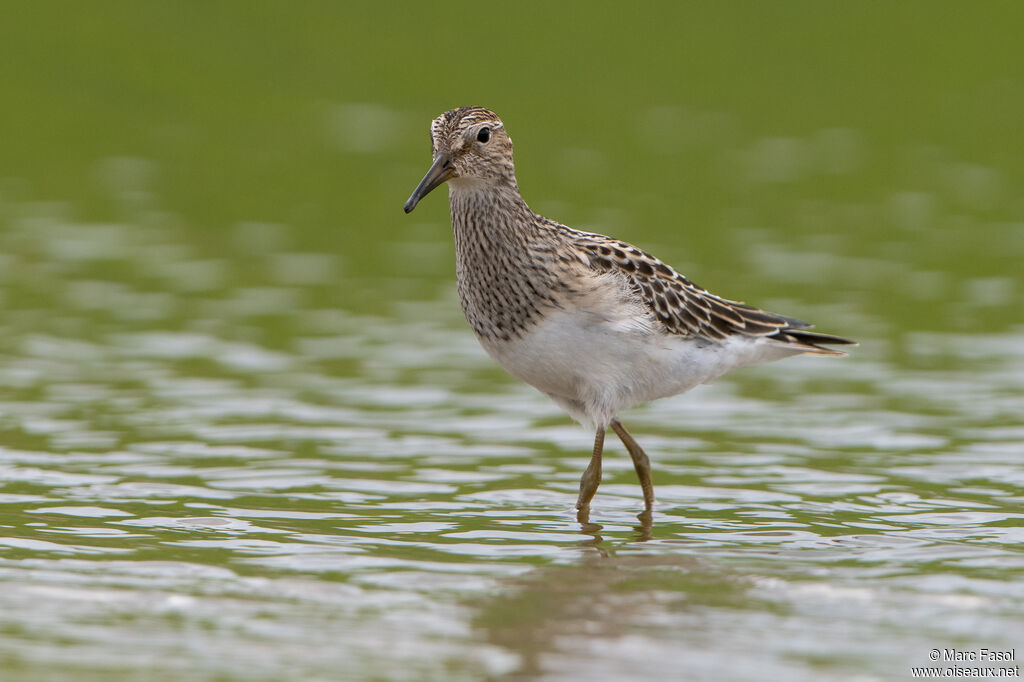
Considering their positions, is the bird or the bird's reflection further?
the bird

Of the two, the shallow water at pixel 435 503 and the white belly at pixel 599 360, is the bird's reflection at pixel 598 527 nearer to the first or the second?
the shallow water at pixel 435 503

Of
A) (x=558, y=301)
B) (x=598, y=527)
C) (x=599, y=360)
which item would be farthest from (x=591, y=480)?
(x=558, y=301)

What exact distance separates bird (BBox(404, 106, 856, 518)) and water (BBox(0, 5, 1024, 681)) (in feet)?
2.91

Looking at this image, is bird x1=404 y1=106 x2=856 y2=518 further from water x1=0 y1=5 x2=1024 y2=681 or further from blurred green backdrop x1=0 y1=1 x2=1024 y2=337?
blurred green backdrop x1=0 y1=1 x2=1024 y2=337

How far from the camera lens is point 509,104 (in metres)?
26.2

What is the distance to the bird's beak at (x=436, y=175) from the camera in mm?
10875

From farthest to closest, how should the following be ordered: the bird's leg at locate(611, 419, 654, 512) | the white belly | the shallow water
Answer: the bird's leg at locate(611, 419, 654, 512) < the white belly < the shallow water

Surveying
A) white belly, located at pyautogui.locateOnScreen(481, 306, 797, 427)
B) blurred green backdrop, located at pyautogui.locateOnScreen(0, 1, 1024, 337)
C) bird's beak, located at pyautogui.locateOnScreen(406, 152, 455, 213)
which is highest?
blurred green backdrop, located at pyautogui.locateOnScreen(0, 1, 1024, 337)

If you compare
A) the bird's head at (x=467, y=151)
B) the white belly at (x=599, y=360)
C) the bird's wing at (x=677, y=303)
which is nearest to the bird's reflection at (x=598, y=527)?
the white belly at (x=599, y=360)

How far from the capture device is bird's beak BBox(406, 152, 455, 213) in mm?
10875

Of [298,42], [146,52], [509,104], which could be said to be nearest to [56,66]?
[146,52]

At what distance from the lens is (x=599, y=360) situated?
1110cm

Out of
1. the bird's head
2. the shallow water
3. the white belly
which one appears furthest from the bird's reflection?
the bird's head

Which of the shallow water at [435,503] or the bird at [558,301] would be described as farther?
the bird at [558,301]
